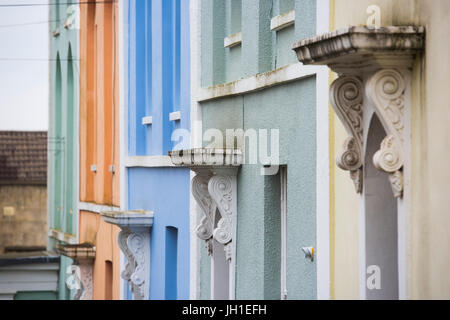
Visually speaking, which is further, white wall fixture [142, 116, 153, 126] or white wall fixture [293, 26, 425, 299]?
white wall fixture [142, 116, 153, 126]

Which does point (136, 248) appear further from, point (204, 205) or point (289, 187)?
point (289, 187)

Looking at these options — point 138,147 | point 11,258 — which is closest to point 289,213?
point 138,147

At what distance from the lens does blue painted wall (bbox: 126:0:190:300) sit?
15.2 metres

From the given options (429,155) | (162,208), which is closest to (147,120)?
(162,208)

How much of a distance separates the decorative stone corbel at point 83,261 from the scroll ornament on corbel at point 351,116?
14.8 m

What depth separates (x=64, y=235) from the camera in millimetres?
27641

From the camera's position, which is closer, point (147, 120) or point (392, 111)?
point (392, 111)

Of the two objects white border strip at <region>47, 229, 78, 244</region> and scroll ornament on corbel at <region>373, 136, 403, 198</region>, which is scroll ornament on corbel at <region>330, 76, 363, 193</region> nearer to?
scroll ornament on corbel at <region>373, 136, 403, 198</region>

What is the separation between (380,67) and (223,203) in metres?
5.46

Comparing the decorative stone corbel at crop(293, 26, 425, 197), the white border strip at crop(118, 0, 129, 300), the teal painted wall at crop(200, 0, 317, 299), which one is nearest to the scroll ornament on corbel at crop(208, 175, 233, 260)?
the teal painted wall at crop(200, 0, 317, 299)

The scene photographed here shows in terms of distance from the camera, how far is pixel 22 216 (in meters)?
44.8

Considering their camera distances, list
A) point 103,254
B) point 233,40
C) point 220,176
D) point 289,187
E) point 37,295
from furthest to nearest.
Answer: point 37,295
point 103,254
point 233,40
point 220,176
point 289,187

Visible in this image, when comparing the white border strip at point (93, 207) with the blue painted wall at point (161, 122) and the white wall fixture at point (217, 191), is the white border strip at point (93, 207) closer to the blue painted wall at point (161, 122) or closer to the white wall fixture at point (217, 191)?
the blue painted wall at point (161, 122)

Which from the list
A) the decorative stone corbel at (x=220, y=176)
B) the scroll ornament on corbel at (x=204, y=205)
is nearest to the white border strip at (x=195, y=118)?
the scroll ornament on corbel at (x=204, y=205)
